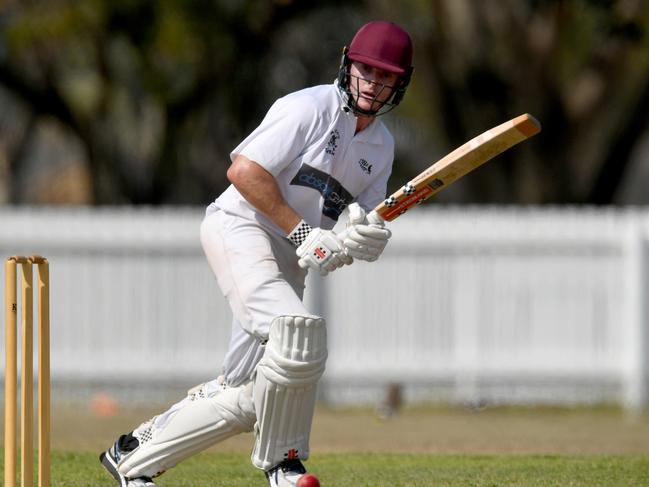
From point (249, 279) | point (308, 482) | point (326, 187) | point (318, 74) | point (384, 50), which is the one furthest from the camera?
point (318, 74)

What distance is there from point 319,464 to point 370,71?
225 cm

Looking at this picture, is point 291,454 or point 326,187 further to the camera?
point 326,187

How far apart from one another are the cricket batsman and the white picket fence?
533 cm

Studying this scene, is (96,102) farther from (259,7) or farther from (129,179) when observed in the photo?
(259,7)

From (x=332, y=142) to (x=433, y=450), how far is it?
334 centimetres

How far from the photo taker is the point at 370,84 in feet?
17.0

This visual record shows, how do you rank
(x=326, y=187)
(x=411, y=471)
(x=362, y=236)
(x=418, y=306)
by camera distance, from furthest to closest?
(x=418, y=306) → (x=411, y=471) → (x=326, y=187) → (x=362, y=236)

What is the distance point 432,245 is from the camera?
10.8 meters

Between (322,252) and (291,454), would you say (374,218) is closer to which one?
(322,252)

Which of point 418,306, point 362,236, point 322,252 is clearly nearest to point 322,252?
point 322,252

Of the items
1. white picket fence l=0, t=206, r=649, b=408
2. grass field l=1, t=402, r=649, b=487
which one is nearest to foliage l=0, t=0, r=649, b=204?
white picket fence l=0, t=206, r=649, b=408

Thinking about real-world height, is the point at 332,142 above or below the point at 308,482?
above

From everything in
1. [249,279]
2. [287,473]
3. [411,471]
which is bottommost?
[411,471]

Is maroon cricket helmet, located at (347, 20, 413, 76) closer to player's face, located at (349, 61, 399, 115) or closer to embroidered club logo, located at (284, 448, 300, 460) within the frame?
player's face, located at (349, 61, 399, 115)
